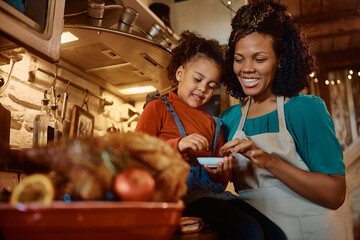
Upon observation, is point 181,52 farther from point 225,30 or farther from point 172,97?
point 225,30

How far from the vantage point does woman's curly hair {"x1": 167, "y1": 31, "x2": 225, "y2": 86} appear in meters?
1.61

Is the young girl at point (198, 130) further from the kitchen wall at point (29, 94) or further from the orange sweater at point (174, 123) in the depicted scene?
the kitchen wall at point (29, 94)

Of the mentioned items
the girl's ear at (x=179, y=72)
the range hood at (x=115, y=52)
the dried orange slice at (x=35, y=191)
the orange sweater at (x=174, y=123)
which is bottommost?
the dried orange slice at (x=35, y=191)

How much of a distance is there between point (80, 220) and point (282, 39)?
4.27 feet

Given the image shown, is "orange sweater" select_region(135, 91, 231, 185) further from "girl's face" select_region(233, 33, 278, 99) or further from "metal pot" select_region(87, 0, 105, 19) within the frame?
"metal pot" select_region(87, 0, 105, 19)

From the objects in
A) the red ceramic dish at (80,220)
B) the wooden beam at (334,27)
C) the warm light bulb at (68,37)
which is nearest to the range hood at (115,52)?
the warm light bulb at (68,37)

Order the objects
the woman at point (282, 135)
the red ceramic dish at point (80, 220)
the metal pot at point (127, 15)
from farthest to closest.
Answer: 1. the metal pot at point (127, 15)
2. the woman at point (282, 135)
3. the red ceramic dish at point (80, 220)

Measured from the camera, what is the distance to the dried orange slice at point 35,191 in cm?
47

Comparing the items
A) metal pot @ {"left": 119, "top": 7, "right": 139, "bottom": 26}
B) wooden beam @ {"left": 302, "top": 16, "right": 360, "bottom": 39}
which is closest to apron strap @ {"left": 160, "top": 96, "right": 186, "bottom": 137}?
metal pot @ {"left": 119, "top": 7, "right": 139, "bottom": 26}

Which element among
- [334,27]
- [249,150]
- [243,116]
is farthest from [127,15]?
[334,27]

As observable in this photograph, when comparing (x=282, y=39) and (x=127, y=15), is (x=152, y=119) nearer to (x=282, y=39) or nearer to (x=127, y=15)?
(x=282, y=39)

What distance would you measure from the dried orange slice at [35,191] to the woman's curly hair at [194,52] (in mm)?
1225

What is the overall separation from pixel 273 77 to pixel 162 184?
3.54ft

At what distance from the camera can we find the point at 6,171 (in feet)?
4.94
